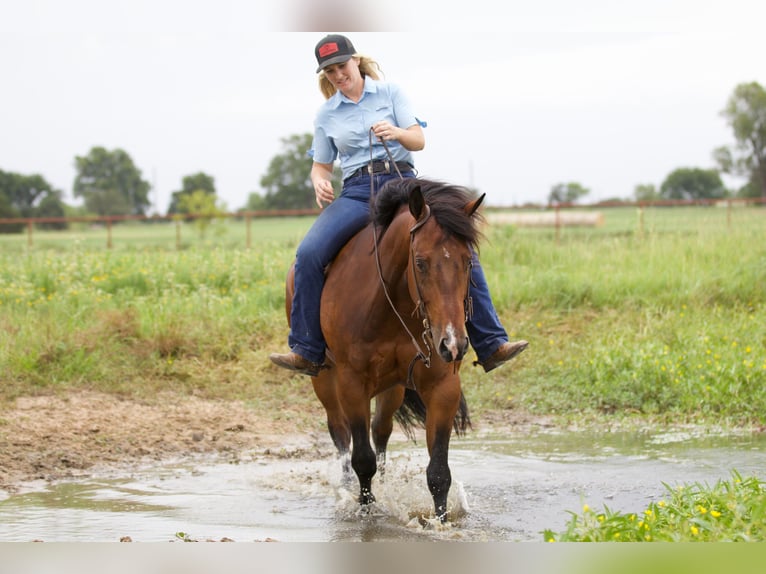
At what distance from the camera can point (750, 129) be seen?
3591 centimetres

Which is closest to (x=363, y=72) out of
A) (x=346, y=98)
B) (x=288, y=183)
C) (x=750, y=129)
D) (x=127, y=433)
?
(x=346, y=98)

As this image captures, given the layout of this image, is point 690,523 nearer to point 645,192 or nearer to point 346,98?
point 346,98

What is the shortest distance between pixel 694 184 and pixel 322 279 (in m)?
44.2

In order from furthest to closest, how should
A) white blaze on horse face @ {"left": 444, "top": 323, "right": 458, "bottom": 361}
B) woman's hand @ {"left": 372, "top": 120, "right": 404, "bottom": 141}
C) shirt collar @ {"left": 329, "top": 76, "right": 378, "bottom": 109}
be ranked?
shirt collar @ {"left": 329, "top": 76, "right": 378, "bottom": 109}
woman's hand @ {"left": 372, "top": 120, "right": 404, "bottom": 141}
white blaze on horse face @ {"left": 444, "top": 323, "right": 458, "bottom": 361}

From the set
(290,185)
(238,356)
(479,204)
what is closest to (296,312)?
(479,204)

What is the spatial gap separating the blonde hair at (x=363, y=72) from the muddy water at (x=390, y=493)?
2.66 m

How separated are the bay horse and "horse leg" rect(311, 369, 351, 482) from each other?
0.68 meters

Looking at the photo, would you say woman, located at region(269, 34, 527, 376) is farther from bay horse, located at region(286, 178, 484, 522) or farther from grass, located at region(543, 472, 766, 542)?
grass, located at region(543, 472, 766, 542)

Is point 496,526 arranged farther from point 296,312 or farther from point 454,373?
point 296,312

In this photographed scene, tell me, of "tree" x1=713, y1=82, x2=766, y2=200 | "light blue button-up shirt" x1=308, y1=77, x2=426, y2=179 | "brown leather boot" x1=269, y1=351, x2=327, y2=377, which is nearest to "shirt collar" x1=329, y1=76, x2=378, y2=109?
"light blue button-up shirt" x1=308, y1=77, x2=426, y2=179

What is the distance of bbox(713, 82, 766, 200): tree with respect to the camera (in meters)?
34.1

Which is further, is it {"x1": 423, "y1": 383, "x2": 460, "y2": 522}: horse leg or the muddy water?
the muddy water

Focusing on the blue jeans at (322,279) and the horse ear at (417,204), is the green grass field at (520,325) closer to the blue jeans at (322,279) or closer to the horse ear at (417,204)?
the blue jeans at (322,279)

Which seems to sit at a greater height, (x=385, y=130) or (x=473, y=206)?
(x=385, y=130)
